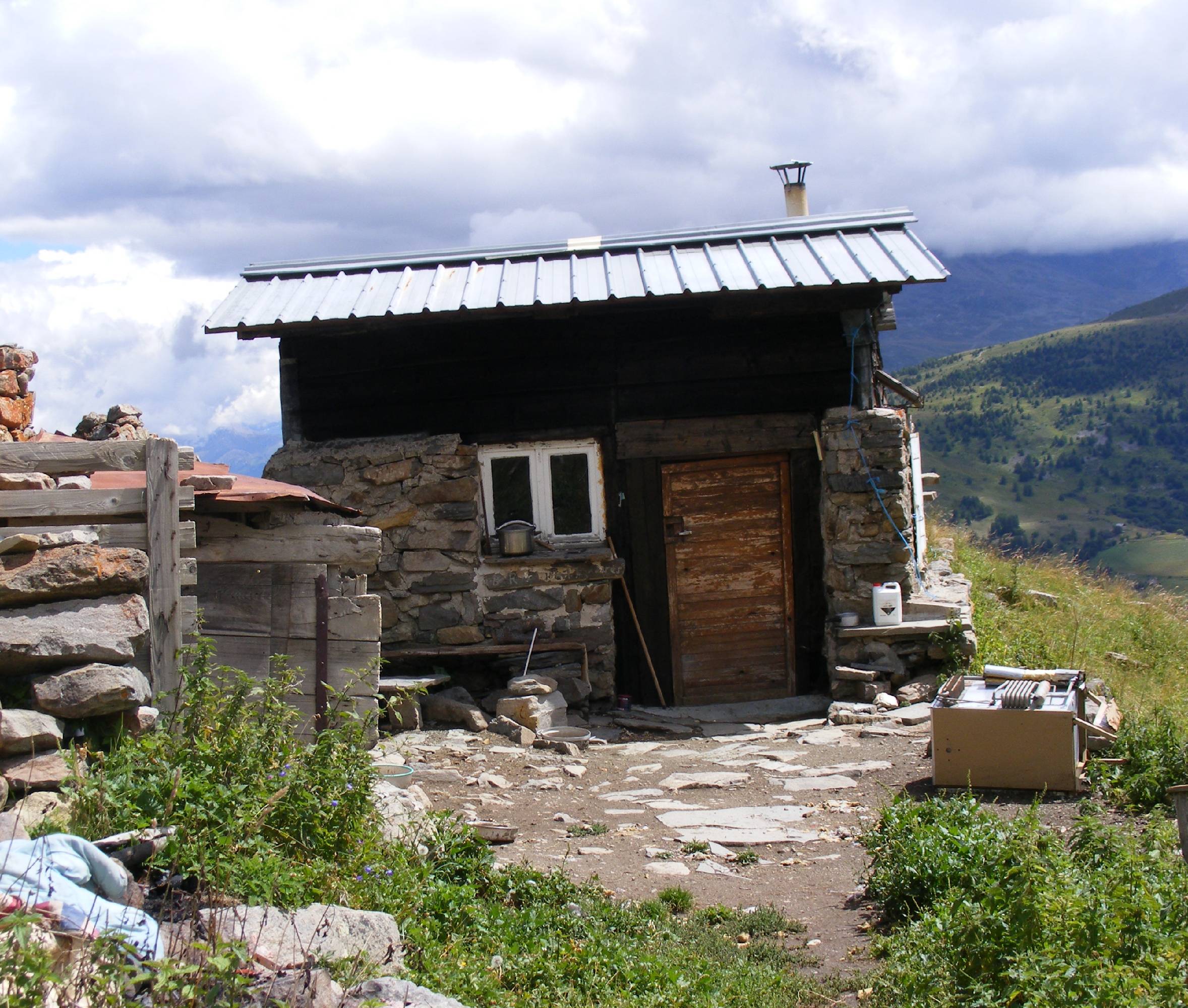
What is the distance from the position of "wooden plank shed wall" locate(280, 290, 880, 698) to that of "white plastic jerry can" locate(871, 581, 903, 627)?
29.0 inches

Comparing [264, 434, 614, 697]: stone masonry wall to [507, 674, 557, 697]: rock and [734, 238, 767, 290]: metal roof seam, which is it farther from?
[734, 238, 767, 290]: metal roof seam

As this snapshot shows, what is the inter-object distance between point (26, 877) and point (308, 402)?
23.5 feet

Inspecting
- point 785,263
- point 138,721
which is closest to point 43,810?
point 138,721

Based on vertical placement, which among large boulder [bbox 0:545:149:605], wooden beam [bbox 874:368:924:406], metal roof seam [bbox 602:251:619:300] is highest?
metal roof seam [bbox 602:251:619:300]

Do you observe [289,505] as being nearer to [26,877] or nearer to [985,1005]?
[26,877]

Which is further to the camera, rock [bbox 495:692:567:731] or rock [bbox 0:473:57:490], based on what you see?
rock [bbox 495:692:567:731]

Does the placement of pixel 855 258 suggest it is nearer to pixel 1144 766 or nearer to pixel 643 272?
pixel 643 272

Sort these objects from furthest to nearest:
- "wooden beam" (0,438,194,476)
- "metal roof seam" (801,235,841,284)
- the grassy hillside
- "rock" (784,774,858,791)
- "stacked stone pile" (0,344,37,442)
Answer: the grassy hillside, "metal roof seam" (801,235,841,284), "rock" (784,774,858,791), "stacked stone pile" (0,344,37,442), "wooden beam" (0,438,194,476)

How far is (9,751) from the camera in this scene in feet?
12.9

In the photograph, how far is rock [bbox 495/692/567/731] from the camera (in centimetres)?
852

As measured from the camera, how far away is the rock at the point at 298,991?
2838mm

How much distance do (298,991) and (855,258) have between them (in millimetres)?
7973

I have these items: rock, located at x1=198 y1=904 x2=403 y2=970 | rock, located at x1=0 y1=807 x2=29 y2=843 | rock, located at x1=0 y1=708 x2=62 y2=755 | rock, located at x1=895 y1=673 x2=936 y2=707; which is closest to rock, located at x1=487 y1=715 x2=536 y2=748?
rock, located at x1=895 y1=673 x2=936 y2=707

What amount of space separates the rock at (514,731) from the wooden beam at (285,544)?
232cm
